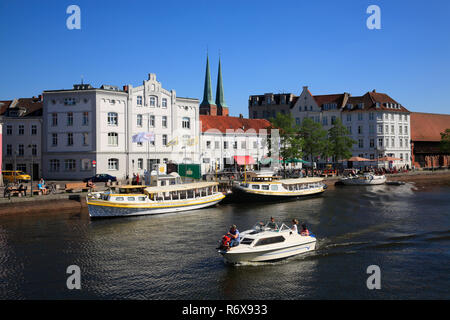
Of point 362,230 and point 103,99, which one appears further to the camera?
point 103,99

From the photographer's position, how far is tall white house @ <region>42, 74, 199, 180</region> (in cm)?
6419

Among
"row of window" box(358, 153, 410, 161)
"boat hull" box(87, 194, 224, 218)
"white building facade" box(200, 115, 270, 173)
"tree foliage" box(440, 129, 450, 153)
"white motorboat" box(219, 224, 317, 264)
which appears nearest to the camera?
"white motorboat" box(219, 224, 317, 264)

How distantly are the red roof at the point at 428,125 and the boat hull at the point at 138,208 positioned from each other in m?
83.9

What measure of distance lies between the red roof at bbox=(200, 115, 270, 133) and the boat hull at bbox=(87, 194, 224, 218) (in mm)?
33950

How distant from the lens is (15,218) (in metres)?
39.0

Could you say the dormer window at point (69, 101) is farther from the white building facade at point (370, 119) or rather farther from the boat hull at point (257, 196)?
the white building facade at point (370, 119)

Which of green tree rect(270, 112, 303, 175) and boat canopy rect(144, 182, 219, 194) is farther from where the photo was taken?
green tree rect(270, 112, 303, 175)

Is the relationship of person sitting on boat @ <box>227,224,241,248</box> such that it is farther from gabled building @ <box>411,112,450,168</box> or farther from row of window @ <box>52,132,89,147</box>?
gabled building @ <box>411,112,450,168</box>

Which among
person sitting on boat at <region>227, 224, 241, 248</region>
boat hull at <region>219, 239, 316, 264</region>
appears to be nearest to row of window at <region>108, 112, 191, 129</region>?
person sitting on boat at <region>227, 224, 241, 248</region>

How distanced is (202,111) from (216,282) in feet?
337
